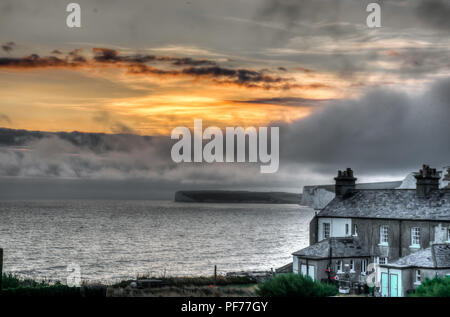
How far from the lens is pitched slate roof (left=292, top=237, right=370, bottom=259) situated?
1754 inches

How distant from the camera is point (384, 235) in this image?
45875 mm

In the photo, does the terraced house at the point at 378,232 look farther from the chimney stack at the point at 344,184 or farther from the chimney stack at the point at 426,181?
the chimney stack at the point at 344,184

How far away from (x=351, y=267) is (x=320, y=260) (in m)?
2.91

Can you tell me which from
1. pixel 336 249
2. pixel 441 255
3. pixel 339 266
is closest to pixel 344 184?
pixel 336 249

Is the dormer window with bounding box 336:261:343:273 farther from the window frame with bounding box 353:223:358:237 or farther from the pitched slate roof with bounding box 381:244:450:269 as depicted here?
the pitched slate roof with bounding box 381:244:450:269

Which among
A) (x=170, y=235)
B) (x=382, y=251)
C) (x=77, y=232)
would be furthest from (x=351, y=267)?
(x=77, y=232)

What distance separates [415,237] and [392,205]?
11.8 feet

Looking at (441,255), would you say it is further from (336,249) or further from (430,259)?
(336,249)

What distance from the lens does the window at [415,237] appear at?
43562 mm

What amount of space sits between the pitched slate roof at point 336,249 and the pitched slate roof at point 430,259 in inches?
278

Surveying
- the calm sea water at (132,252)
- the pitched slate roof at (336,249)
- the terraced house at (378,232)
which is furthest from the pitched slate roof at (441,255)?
the calm sea water at (132,252)

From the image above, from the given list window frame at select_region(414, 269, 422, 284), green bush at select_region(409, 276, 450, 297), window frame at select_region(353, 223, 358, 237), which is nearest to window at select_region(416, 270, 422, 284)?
window frame at select_region(414, 269, 422, 284)

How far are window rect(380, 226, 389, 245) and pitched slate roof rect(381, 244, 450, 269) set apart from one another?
6737 mm
